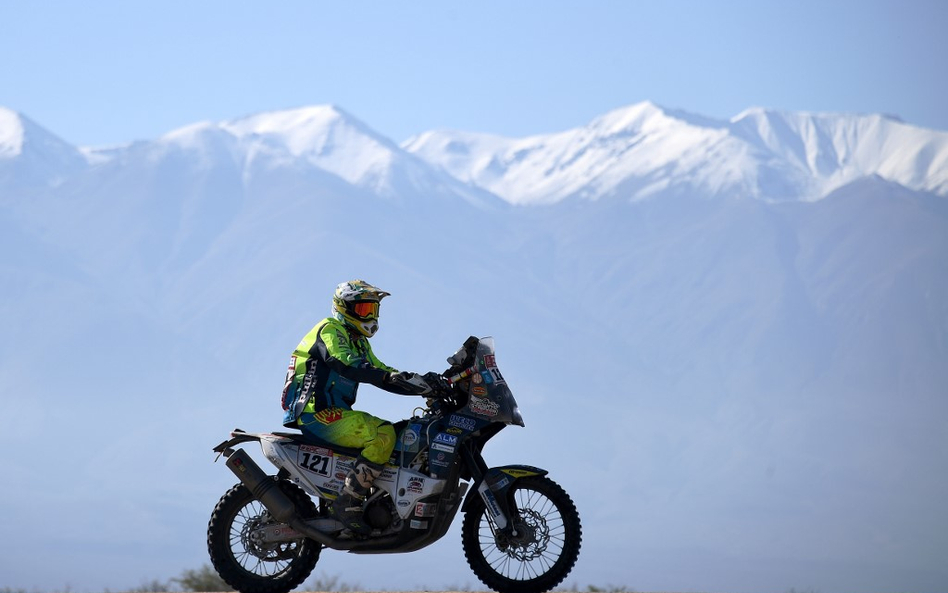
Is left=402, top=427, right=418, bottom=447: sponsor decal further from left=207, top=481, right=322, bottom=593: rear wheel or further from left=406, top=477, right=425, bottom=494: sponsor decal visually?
left=207, top=481, right=322, bottom=593: rear wheel

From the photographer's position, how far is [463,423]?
12.2 m

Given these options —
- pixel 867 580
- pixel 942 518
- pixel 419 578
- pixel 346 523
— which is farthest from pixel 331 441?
pixel 942 518

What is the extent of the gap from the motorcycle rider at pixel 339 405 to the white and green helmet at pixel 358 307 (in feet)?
0.06

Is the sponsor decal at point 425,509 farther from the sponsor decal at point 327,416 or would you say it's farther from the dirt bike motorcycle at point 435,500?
the sponsor decal at point 327,416

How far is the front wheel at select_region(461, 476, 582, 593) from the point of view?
12.1 meters

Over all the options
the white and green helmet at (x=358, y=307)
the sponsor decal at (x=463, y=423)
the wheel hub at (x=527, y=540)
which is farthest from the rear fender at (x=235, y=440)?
the wheel hub at (x=527, y=540)

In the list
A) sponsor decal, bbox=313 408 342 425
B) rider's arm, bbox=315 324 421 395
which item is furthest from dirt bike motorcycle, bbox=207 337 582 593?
rider's arm, bbox=315 324 421 395

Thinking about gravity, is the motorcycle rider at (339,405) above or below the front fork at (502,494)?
above

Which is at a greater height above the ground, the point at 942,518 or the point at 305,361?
the point at 942,518

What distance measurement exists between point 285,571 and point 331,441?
1.14 m

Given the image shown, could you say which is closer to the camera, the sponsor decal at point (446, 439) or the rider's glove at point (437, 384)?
the rider's glove at point (437, 384)

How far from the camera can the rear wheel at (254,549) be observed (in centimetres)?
1246

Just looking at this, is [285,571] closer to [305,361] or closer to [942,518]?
[305,361]

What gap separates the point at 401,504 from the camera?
39.8 feet
